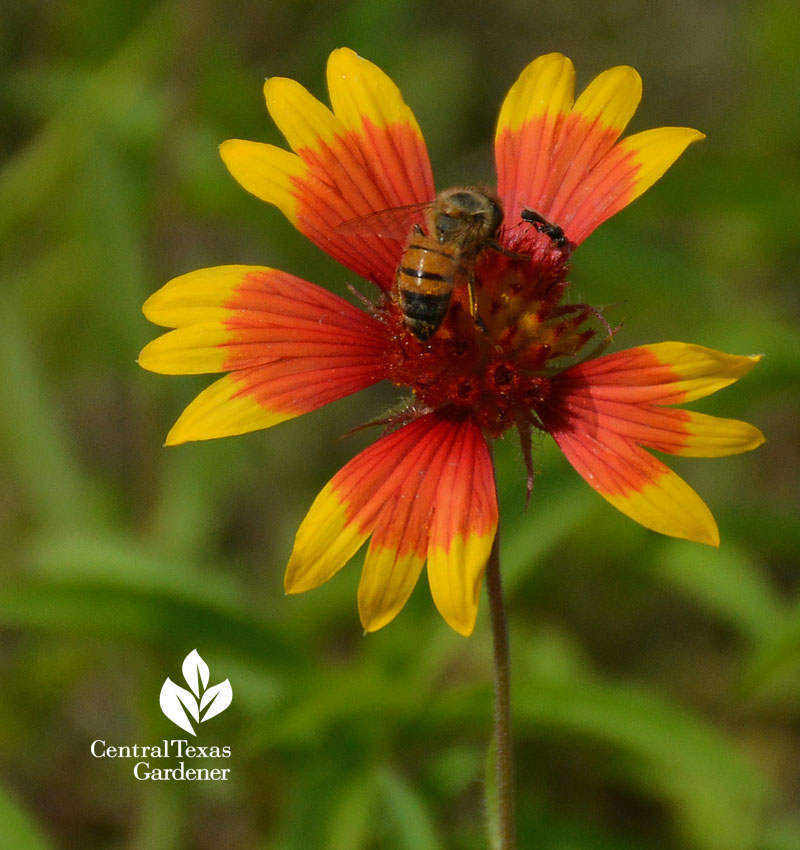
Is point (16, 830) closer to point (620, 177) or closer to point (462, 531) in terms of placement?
point (462, 531)

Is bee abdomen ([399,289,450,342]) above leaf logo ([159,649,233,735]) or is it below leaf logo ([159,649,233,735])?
above

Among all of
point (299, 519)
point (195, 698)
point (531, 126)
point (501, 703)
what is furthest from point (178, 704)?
point (531, 126)

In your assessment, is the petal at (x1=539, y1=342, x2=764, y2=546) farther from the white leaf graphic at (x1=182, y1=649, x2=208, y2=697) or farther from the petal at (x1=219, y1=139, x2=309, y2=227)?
the white leaf graphic at (x1=182, y1=649, x2=208, y2=697)

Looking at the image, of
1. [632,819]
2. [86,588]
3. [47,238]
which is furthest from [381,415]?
[47,238]

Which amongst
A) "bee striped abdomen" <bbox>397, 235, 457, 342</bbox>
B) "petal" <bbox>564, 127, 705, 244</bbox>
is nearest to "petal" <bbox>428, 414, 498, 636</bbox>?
"bee striped abdomen" <bbox>397, 235, 457, 342</bbox>

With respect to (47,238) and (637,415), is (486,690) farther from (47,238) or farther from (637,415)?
(47,238)
